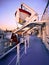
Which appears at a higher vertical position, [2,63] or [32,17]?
[32,17]

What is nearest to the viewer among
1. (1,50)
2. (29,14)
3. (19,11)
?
(1,50)

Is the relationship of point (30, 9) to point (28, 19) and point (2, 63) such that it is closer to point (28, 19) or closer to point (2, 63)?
point (28, 19)

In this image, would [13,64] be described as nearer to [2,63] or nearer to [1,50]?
[2,63]

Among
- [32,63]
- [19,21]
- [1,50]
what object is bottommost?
[32,63]

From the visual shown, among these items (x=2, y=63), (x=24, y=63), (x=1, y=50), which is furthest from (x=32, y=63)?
(x=1, y=50)

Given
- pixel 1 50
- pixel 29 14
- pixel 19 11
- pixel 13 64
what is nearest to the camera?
pixel 13 64

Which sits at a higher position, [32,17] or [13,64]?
[32,17]

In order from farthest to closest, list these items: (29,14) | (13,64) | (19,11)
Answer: (29,14) < (19,11) < (13,64)

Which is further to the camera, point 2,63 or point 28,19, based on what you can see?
point 28,19

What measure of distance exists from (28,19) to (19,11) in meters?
1.81

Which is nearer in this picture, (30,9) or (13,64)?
(13,64)

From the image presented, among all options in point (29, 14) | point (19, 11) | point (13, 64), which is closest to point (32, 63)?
point (13, 64)

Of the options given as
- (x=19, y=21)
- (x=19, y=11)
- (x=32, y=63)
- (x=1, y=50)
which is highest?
(x=19, y=11)

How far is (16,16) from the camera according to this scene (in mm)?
21359
